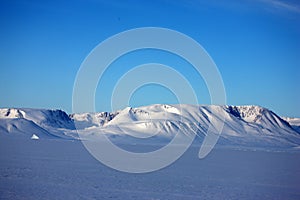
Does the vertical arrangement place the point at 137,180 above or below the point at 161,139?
below

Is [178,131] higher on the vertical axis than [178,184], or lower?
higher

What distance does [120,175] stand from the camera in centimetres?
3022

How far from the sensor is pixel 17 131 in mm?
154875

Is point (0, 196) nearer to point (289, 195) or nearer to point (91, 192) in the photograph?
point (91, 192)

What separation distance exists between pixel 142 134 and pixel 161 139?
15.1m

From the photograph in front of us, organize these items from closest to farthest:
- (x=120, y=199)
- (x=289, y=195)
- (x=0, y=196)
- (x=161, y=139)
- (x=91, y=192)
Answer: (x=0, y=196) → (x=120, y=199) → (x=91, y=192) → (x=289, y=195) → (x=161, y=139)

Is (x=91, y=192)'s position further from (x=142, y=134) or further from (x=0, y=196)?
(x=142, y=134)

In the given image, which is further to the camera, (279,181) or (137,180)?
(279,181)

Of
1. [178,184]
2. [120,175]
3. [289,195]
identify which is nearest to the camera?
[289,195]

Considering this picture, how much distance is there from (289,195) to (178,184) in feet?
21.5

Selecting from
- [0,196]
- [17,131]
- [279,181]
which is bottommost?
[0,196]

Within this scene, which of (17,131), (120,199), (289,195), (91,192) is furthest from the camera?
(17,131)

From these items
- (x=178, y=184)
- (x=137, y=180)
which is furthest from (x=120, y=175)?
(x=178, y=184)

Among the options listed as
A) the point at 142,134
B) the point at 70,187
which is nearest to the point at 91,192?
the point at 70,187
